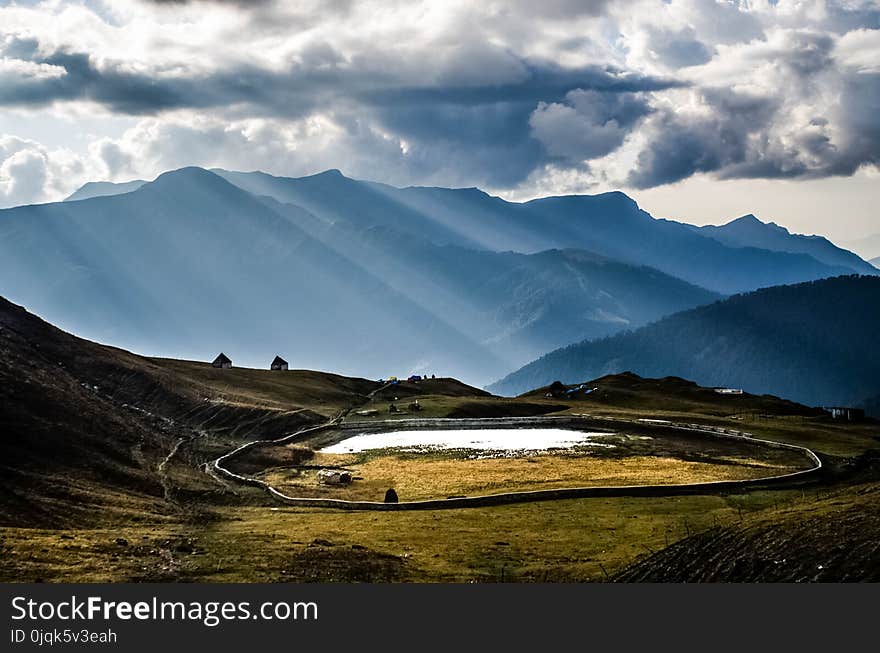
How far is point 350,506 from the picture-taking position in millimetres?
69438

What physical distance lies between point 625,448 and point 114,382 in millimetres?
77309

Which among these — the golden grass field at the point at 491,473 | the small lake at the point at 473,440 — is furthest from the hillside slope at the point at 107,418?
the small lake at the point at 473,440

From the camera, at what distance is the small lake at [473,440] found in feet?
359

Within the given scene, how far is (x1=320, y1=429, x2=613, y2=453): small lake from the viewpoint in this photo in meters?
110

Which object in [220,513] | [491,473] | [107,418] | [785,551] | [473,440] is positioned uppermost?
[107,418]

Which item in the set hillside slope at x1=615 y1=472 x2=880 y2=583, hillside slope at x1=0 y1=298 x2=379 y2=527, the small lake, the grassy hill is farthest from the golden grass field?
hillside slope at x1=615 y1=472 x2=880 y2=583

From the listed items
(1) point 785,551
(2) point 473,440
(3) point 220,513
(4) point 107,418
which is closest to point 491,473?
(2) point 473,440

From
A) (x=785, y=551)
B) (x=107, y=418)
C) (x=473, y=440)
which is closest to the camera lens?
(x=785, y=551)

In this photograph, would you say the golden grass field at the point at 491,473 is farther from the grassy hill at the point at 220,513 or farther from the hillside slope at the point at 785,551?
the hillside slope at the point at 785,551

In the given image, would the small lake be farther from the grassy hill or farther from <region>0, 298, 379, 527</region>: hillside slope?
<region>0, 298, 379, 527</region>: hillside slope

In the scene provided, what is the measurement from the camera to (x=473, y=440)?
117m

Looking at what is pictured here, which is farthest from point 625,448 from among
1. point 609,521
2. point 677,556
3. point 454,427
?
point 677,556

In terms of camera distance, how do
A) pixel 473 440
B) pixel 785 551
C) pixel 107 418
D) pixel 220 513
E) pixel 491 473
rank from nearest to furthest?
1. pixel 785 551
2. pixel 220 513
3. pixel 491 473
4. pixel 107 418
5. pixel 473 440

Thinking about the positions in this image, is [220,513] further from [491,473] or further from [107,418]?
[491,473]
